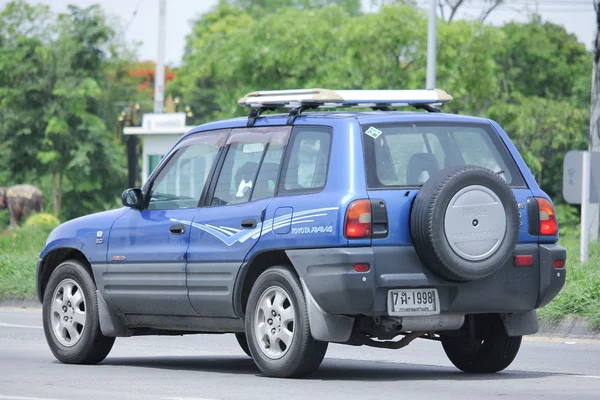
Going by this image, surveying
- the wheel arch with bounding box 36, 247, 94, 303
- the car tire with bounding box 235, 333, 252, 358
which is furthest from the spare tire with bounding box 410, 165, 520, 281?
the wheel arch with bounding box 36, 247, 94, 303

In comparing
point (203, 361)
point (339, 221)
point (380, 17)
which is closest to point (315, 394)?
point (339, 221)

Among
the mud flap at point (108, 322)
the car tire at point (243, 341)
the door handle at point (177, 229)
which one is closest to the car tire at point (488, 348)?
the car tire at point (243, 341)

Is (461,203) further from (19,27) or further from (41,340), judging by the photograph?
(19,27)

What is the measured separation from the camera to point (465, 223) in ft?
30.0

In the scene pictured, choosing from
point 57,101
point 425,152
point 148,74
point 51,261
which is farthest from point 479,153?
point 148,74

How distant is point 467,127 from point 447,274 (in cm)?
122

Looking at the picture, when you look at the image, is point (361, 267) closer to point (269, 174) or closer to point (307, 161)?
point (307, 161)

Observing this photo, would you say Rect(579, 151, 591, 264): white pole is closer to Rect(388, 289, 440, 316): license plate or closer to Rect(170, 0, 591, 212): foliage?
Rect(388, 289, 440, 316): license plate

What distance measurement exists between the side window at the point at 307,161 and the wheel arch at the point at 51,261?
8.01 ft

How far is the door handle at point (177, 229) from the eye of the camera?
10.3m

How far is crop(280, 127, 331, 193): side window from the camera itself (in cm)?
948

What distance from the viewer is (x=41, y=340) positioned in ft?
44.9

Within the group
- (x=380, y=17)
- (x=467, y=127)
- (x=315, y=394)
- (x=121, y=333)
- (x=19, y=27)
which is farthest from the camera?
(x=19, y=27)

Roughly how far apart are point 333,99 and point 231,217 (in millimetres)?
1085
